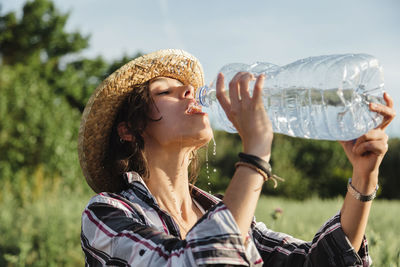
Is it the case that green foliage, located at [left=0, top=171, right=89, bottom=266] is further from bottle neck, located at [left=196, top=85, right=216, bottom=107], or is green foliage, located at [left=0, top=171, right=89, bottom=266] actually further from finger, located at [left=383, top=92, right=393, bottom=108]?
finger, located at [left=383, top=92, right=393, bottom=108]

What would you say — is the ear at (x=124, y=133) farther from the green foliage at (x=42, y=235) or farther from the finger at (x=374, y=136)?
the green foliage at (x=42, y=235)

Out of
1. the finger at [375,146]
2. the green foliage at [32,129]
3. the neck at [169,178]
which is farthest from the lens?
the green foliage at [32,129]

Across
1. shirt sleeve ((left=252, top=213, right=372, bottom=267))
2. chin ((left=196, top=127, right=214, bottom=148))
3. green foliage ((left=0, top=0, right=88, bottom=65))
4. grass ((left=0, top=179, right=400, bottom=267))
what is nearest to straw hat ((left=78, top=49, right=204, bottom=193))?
chin ((left=196, top=127, right=214, bottom=148))

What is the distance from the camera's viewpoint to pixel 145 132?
102 inches

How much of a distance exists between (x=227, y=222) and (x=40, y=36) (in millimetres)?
22549

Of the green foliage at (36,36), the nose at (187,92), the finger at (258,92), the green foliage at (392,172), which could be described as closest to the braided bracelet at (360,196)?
the finger at (258,92)

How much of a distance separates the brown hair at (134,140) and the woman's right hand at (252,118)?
90cm

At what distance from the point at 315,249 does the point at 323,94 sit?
76 cm

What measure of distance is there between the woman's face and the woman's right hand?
716 millimetres

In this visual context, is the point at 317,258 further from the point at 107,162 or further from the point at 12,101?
the point at 12,101

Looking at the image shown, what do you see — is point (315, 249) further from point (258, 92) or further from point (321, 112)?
point (258, 92)

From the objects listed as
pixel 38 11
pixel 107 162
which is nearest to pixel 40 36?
pixel 38 11

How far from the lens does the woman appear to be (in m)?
1.57

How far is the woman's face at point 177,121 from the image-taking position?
7.73 feet
